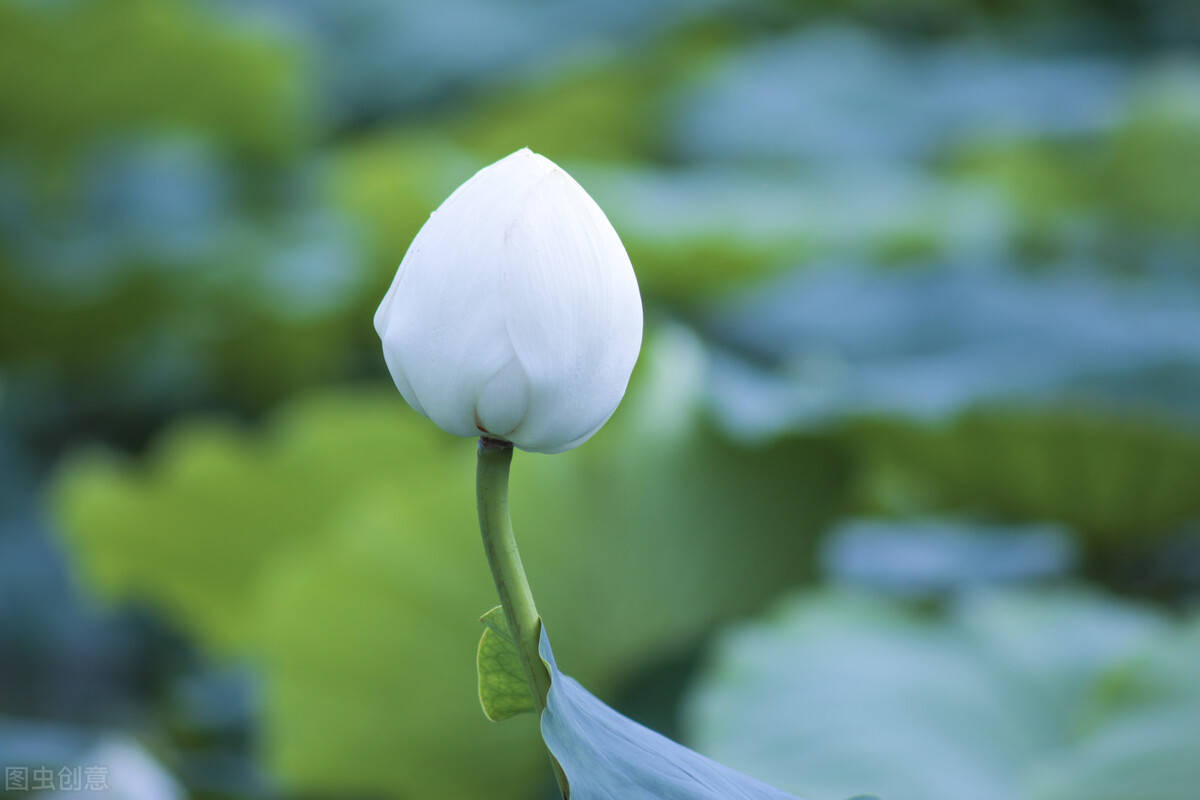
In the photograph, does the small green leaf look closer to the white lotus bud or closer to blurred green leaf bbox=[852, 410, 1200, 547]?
the white lotus bud

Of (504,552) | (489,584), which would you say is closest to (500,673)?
(504,552)

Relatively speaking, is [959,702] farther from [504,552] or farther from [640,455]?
[504,552]

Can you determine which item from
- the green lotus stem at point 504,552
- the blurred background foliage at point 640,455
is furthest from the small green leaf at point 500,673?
the blurred background foliage at point 640,455

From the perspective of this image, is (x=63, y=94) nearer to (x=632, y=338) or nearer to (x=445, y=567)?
(x=445, y=567)

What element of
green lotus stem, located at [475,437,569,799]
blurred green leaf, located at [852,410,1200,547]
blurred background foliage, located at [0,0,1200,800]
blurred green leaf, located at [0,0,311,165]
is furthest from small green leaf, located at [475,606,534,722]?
blurred green leaf, located at [0,0,311,165]

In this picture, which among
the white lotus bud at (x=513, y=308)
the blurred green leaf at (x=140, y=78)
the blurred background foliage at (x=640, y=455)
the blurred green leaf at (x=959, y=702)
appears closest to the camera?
the white lotus bud at (x=513, y=308)

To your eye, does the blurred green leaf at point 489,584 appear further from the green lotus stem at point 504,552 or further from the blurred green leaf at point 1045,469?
the green lotus stem at point 504,552
